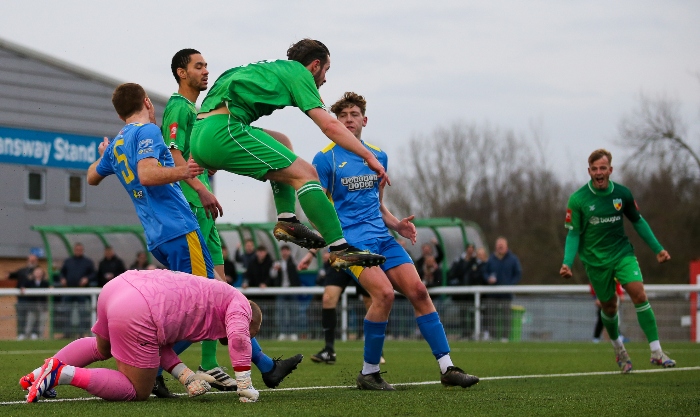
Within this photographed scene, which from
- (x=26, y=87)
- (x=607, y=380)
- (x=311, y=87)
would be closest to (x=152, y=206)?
(x=311, y=87)

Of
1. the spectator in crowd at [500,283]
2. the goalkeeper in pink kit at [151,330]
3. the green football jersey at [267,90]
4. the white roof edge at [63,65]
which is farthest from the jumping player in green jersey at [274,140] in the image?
the white roof edge at [63,65]

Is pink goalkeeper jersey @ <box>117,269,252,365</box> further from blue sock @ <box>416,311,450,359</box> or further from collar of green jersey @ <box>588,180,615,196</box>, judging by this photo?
collar of green jersey @ <box>588,180,615,196</box>

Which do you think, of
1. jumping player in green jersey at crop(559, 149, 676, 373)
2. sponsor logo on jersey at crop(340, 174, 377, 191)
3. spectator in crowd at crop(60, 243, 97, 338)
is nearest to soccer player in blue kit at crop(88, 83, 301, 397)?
sponsor logo on jersey at crop(340, 174, 377, 191)

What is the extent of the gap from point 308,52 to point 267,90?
0.52m

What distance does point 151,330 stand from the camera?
21.7 feet

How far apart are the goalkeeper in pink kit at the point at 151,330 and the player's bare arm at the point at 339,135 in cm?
116

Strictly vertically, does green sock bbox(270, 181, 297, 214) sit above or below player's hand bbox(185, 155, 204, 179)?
below

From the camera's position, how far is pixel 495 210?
58.3m

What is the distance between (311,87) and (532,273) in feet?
134

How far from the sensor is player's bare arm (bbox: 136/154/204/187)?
691 centimetres

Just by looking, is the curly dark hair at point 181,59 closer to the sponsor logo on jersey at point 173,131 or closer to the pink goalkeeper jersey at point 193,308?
the sponsor logo on jersey at point 173,131

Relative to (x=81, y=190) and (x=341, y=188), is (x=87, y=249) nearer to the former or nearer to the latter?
(x=81, y=190)

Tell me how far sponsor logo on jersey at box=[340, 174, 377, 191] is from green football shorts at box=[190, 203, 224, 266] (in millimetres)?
1173

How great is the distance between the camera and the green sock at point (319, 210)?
6.97m
